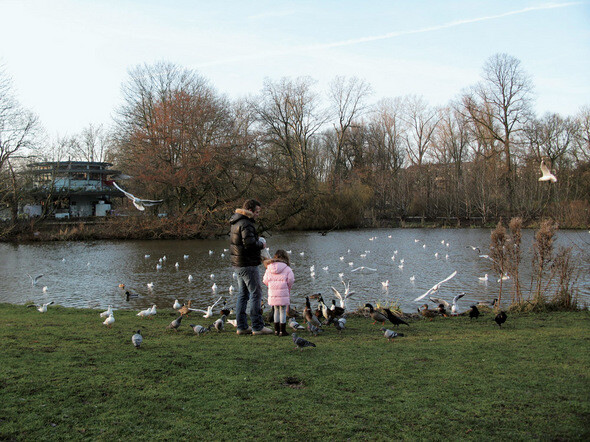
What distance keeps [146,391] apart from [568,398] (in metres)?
3.99

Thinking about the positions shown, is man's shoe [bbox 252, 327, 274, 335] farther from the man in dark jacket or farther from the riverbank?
the riverbank

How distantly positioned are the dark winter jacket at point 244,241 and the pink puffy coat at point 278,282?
0.33 meters

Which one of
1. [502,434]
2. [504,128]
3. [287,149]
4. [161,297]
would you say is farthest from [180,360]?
[504,128]

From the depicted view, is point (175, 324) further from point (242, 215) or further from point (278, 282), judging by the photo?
point (242, 215)

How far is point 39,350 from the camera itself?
5.65m

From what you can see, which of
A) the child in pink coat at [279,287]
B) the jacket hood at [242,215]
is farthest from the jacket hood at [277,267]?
the jacket hood at [242,215]

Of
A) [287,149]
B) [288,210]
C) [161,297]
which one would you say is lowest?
[161,297]

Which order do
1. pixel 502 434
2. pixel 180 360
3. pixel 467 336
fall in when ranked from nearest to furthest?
pixel 502 434, pixel 180 360, pixel 467 336

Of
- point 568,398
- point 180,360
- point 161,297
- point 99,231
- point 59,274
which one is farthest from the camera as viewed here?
point 99,231

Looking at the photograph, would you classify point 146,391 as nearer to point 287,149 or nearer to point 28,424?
point 28,424

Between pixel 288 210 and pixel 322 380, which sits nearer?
pixel 322 380

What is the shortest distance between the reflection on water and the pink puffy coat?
4956 millimetres

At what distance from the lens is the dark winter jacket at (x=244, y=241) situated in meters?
6.94

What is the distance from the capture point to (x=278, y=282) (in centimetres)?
721
